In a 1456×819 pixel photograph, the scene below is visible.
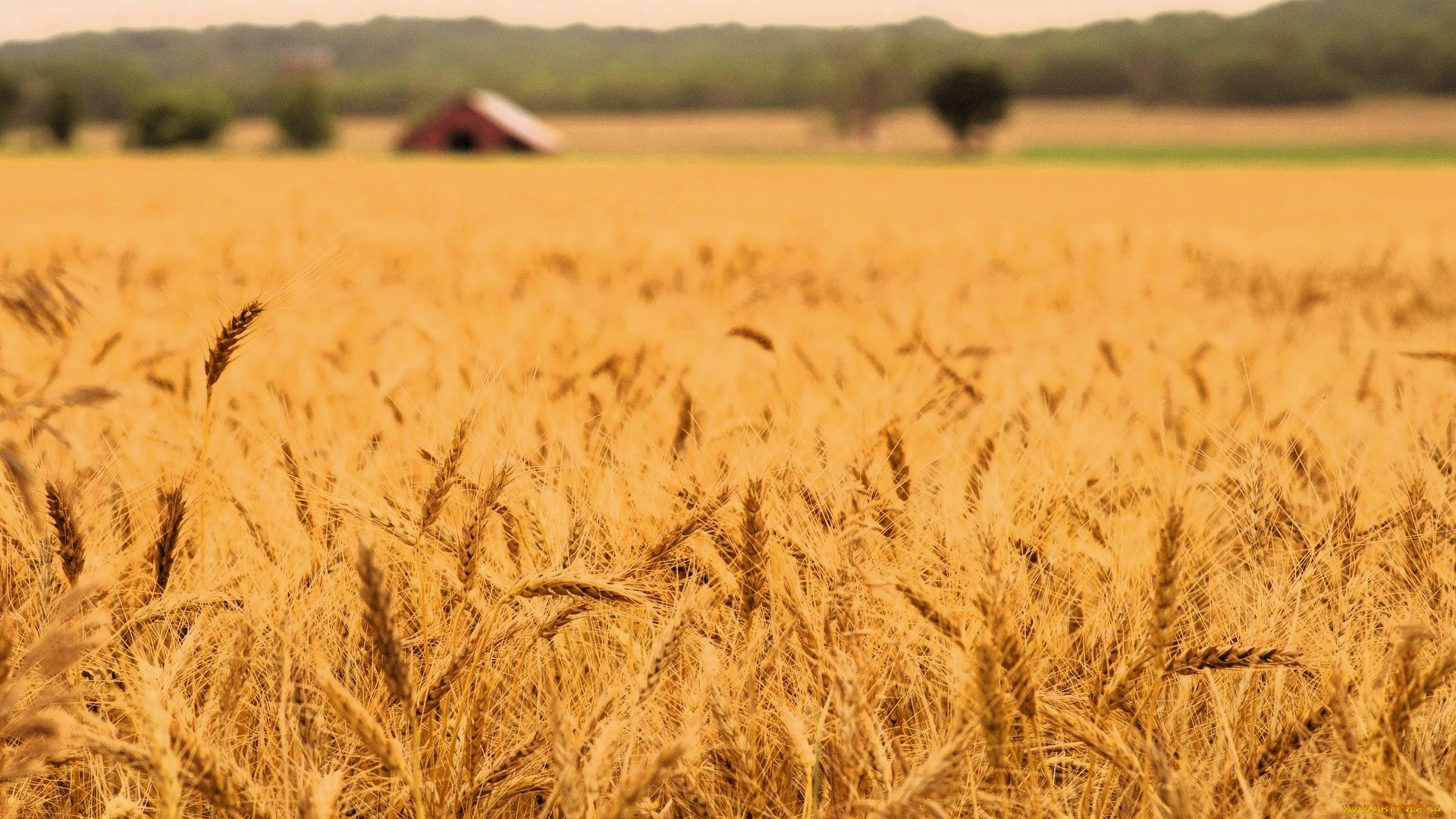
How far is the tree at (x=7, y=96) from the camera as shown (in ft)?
206

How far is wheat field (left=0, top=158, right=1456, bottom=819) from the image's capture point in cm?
100

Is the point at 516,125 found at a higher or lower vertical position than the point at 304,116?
lower

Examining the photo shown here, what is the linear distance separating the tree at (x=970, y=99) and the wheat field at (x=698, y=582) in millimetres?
52403

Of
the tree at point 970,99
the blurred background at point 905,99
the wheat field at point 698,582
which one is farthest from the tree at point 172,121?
the wheat field at point 698,582

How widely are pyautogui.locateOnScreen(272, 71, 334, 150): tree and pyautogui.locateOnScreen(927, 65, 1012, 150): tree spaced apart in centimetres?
2973

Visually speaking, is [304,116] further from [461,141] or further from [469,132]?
[469,132]

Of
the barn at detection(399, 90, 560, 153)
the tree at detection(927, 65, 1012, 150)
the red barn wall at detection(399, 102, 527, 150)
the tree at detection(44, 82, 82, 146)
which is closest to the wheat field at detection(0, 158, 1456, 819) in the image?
the barn at detection(399, 90, 560, 153)

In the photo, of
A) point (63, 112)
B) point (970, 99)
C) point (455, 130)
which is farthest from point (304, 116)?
point (970, 99)

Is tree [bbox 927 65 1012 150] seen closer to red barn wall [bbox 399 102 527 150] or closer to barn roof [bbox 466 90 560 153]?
barn roof [bbox 466 90 560 153]

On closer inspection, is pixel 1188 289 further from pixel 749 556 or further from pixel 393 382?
pixel 749 556

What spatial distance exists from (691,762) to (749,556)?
9.1 inches

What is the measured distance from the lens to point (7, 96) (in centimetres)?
6488

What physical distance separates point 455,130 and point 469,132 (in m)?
0.64

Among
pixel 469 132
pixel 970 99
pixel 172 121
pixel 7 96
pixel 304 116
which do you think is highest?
pixel 970 99
